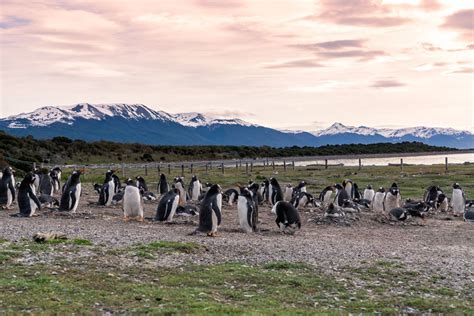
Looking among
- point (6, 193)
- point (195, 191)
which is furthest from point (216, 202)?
point (195, 191)

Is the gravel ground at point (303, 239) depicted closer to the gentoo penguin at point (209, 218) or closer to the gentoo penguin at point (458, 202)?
the gentoo penguin at point (209, 218)

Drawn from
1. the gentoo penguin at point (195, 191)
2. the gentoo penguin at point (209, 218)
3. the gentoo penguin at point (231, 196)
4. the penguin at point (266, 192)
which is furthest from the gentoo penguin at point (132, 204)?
the gentoo penguin at point (195, 191)

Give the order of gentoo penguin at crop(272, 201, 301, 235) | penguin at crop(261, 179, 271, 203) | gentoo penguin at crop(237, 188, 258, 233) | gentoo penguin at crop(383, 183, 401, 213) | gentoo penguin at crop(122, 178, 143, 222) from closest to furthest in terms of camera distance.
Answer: gentoo penguin at crop(237, 188, 258, 233) → gentoo penguin at crop(272, 201, 301, 235) → gentoo penguin at crop(122, 178, 143, 222) → gentoo penguin at crop(383, 183, 401, 213) → penguin at crop(261, 179, 271, 203)

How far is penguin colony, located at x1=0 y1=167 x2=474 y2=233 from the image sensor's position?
55.8 ft

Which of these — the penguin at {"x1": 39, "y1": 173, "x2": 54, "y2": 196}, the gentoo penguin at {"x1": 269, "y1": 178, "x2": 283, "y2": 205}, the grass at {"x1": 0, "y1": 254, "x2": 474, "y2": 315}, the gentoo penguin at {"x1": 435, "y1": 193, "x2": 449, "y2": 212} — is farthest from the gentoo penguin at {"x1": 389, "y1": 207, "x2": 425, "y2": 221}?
the penguin at {"x1": 39, "y1": 173, "x2": 54, "y2": 196}

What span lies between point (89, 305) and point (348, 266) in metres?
5.21

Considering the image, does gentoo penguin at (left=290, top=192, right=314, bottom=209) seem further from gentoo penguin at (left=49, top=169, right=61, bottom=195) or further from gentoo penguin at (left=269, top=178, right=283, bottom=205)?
gentoo penguin at (left=49, top=169, right=61, bottom=195)

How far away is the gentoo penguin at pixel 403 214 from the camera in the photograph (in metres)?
20.5

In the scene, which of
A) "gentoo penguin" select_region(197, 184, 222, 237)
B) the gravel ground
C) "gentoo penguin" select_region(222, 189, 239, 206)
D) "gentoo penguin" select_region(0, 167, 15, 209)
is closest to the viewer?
the gravel ground

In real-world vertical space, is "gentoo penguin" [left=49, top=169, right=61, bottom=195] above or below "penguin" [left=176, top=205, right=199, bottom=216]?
above

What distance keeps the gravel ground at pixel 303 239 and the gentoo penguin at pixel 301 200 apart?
1823mm

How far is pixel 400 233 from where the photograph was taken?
18.6 m

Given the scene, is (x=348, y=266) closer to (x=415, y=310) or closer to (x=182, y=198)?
(x=415, y=310)

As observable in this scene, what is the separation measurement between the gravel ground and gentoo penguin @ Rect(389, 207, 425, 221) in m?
0.29
